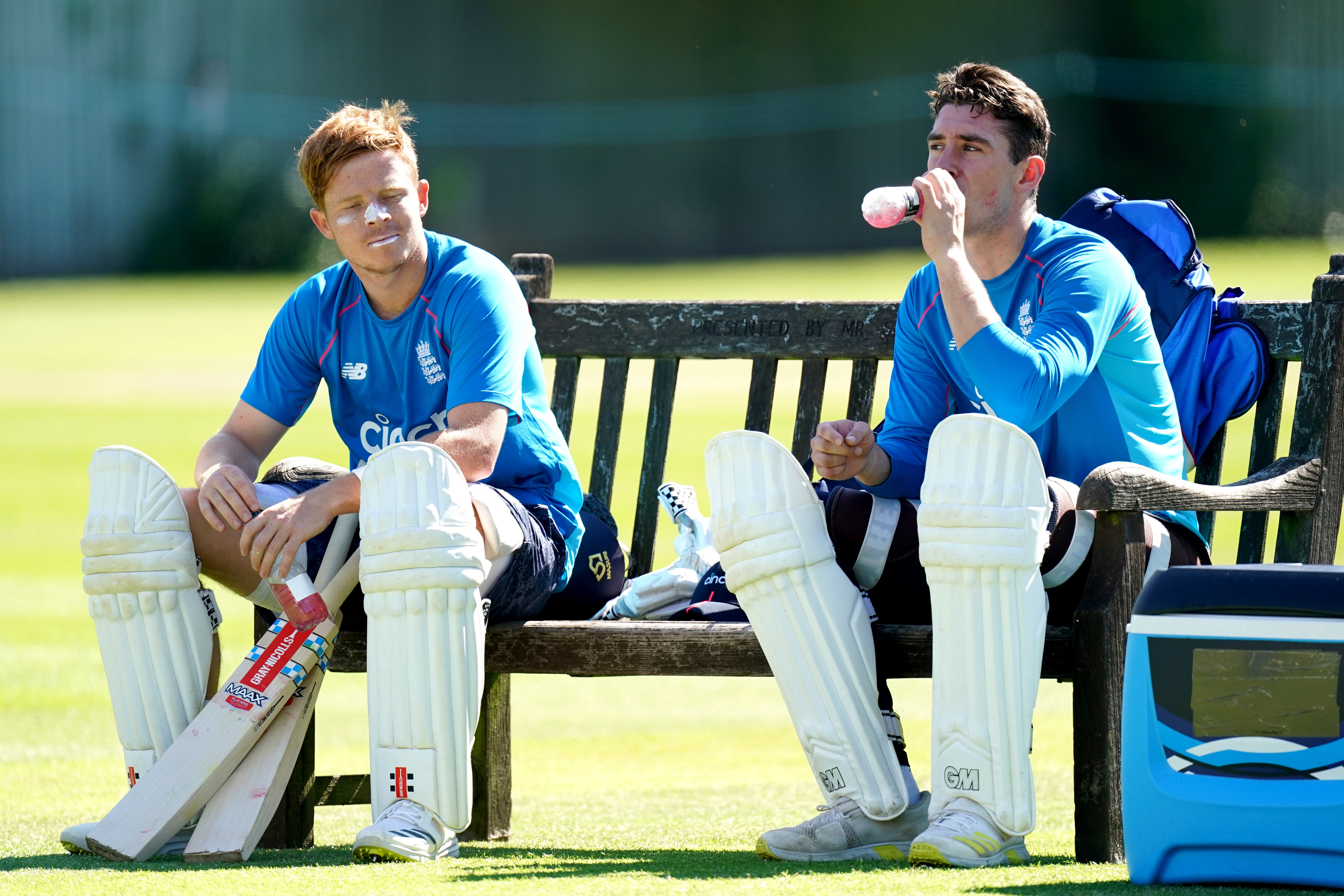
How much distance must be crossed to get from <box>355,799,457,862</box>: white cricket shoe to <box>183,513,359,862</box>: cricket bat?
219mm

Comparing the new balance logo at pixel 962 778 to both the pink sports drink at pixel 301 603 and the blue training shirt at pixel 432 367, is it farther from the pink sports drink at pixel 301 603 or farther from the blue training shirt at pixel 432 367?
the pink sports drink at pixel 301 603

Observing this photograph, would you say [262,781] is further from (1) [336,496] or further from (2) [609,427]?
(2) [609,427]

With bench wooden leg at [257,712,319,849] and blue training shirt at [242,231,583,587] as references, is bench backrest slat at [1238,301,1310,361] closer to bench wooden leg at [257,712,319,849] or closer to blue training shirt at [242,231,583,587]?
blue training shirt at [242,231,583,587]

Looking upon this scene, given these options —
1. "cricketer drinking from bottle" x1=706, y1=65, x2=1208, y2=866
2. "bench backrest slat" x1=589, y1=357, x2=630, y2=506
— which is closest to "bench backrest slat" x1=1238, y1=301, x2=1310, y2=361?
"cricketer drinking from bottle" x1=706, y1=65, x2=1208, y2=866

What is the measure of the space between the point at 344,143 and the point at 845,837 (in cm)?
149

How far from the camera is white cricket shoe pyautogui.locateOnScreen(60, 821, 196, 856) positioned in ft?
8.16

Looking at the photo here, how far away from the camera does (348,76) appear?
95.3ft

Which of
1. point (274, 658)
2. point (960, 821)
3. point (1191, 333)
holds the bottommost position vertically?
point (960, 821)

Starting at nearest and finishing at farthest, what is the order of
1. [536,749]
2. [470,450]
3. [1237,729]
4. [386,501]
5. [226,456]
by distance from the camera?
[1237,729] < [386,501] < [470,450] < [226,456] < [536,749]

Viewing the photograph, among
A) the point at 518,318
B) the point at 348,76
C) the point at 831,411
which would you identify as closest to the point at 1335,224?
the point at 831,411

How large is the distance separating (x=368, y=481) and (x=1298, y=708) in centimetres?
136

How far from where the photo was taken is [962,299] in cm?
242

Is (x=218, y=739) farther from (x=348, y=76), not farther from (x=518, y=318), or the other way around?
(x=348, y=76)

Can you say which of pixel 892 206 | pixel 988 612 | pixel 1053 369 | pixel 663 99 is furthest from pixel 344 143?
pixel 663 99
